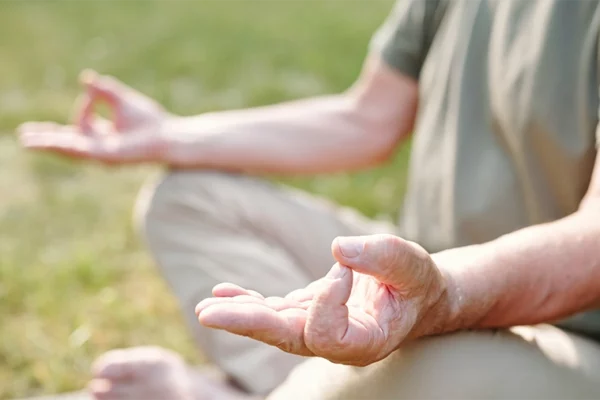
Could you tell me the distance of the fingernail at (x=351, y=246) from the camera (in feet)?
2.67

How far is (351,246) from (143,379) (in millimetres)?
688

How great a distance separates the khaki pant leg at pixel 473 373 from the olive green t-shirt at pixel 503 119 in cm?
25

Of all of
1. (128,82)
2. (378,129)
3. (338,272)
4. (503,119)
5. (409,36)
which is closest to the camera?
(338,272)

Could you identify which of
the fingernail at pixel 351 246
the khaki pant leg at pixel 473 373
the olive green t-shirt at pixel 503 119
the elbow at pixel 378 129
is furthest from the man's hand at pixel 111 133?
the fingernail at pixel 351 246

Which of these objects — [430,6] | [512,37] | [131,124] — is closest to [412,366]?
[512,37]

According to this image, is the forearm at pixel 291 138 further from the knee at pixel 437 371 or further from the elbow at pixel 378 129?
the knee at pixel 437 371

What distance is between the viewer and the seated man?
89cm

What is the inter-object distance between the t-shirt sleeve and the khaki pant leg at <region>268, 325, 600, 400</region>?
0.64 metres

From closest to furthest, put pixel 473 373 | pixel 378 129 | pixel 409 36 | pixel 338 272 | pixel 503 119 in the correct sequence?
1. pixel 338 272
2. pixel 473 373
3. pixel 503 119
4. pixel 409 36
5. pixel 378 129

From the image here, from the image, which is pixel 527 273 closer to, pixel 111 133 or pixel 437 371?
pixel 437 371

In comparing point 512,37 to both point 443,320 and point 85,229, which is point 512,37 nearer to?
point 443,320

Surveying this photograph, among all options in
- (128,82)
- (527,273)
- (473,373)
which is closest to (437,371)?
A: (473,373)

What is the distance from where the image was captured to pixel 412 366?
948 millimetres

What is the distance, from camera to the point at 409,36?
59.6 inches
